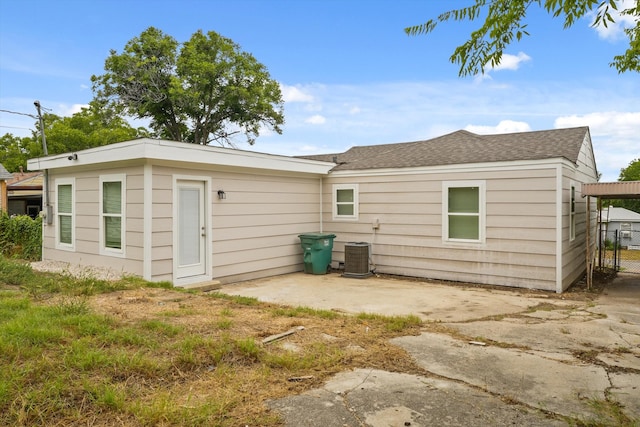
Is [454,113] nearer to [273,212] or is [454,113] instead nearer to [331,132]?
[331,132]

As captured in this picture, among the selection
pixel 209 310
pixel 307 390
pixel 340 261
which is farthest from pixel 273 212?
pixel 307 390

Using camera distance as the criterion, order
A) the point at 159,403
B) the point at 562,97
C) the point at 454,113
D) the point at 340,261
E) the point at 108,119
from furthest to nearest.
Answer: the point at 108,119 → the point at 454,113 → the point at 562,97 → the point at 340,261 → the point at 159,403

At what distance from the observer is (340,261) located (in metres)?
10.5

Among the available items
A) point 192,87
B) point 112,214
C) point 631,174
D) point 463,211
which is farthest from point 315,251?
point 631,174

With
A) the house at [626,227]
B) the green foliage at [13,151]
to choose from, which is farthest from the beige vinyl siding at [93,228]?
the green foliage at [13,151]

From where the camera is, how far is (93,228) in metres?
8.21

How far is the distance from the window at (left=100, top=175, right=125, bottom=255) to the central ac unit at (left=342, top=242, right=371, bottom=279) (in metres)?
4.68

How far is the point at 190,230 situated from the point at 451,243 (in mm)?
5353

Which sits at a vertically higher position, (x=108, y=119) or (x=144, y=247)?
(x=108, y=119)

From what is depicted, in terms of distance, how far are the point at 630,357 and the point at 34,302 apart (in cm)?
660

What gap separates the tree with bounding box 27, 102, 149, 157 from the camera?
28.3 meters

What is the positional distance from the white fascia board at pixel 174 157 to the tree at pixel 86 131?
20.9 meters

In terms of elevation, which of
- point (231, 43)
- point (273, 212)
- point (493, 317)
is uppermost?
point (231, 43)

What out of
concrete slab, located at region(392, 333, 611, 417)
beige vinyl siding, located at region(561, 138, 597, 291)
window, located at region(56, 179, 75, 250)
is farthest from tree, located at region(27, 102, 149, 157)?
concrete slab, located at region(392, 333, 611, 417)
